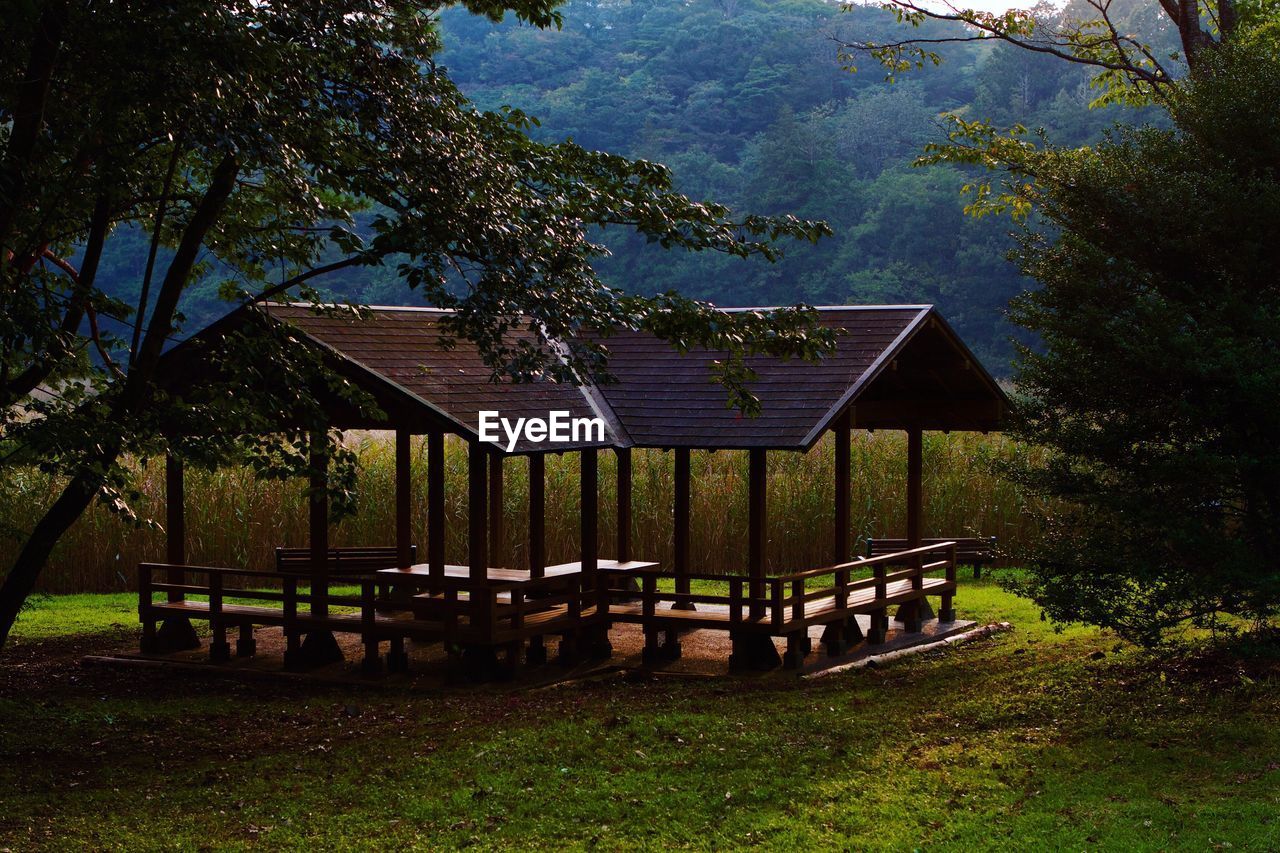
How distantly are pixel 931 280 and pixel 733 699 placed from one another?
38624 mm

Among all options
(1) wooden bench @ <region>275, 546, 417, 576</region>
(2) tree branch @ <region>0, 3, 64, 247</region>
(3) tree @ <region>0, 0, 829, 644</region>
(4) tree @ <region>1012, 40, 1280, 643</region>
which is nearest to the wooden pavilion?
(1) wooden bench @ <region>275, 546, 417, 576</region>

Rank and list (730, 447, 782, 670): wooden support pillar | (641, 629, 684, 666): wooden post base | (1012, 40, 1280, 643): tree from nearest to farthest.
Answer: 1. (1012, 40, 1280, 643): tree
2. (730, 447, 782, 670): wooden support pillar
3. (641, 629, 684, 666): wooden post base

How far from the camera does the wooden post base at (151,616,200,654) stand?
13961 millimetres

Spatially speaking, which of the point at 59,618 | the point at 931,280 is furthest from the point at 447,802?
the point at 931,280

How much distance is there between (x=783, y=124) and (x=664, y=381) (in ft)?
134

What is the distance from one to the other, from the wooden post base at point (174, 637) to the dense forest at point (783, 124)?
29.8m

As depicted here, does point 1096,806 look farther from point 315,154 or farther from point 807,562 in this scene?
point 807,562

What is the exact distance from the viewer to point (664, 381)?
1404 cm

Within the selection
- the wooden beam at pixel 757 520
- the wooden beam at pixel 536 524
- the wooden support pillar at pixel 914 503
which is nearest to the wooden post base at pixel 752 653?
the wooden beam at pixel 757 520

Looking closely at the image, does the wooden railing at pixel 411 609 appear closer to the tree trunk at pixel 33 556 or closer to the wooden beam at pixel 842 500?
the tree trunk at pixel 33 556

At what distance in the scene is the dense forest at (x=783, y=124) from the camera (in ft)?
157

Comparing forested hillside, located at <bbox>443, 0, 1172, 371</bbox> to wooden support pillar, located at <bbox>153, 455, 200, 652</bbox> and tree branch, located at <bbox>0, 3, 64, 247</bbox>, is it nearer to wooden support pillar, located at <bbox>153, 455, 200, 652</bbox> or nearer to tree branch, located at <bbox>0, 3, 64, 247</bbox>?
wooden support pillar, located at <bbox>153, 455, 200, 652</bbox>

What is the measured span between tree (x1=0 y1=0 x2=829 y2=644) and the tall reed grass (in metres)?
6.67

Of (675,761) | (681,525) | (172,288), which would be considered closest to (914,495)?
(681,525)
